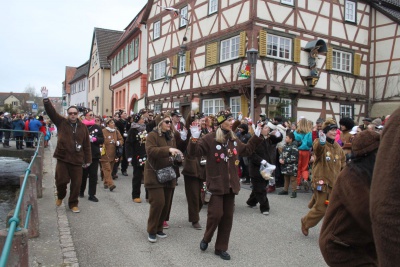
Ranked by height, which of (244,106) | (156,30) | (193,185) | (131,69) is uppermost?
(156,30)

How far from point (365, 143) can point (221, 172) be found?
2.72 metres

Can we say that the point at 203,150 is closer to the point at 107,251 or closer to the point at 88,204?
the point at 107,251

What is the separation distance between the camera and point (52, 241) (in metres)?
5.45

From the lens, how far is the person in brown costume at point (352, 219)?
2383 mm

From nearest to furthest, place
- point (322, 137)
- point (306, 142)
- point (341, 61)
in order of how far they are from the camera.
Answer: point (322, 137)
point (306, 142)
point (341, 61)

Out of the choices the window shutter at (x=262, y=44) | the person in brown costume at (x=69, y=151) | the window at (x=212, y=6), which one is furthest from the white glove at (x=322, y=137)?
the window at (x=212, y=6)

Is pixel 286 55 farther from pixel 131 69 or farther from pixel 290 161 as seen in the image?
pixel 131 69

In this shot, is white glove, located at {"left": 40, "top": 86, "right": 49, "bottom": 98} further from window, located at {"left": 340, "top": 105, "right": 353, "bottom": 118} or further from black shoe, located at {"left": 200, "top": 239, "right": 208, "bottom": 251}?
window, located at {"left": 340, "top": 105, "right": 353, "bottom": 118}

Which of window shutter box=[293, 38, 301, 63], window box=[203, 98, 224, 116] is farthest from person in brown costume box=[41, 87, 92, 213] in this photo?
window shutter box=[293, 38, 301, 63]

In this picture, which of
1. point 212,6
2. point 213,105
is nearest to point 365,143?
point 213,105

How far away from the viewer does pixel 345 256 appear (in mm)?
2494

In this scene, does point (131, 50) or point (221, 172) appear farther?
point (131, 50)

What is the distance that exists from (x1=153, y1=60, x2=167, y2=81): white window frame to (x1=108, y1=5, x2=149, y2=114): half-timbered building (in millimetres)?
2358

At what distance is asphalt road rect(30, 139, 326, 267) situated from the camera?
495 cm
